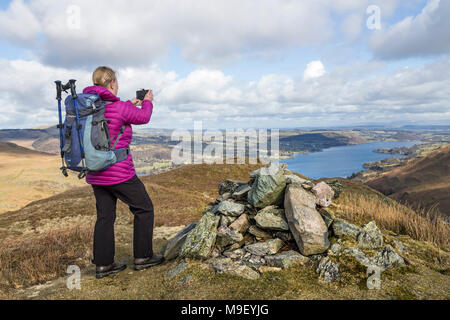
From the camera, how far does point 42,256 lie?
5.41m

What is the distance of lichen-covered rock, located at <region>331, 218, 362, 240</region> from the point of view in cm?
485

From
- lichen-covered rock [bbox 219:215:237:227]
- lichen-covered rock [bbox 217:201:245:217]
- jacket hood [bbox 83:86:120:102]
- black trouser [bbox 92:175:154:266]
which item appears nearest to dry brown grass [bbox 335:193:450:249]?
lichen-covered rock [bbox 217:201:245:217]

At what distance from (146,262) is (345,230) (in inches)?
152

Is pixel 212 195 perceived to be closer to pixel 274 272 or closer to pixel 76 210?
pixel 76 210

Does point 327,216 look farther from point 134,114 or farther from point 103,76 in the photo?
point 103,76

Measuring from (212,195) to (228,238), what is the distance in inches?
393

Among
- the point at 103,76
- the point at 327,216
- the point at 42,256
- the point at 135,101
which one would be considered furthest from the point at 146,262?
the point at 327,216

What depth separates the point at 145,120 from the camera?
13.4ft

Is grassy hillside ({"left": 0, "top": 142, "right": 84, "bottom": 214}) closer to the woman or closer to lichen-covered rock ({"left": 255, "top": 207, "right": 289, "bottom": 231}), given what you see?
the woman

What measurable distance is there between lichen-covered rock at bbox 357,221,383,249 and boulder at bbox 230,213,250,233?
218 cm

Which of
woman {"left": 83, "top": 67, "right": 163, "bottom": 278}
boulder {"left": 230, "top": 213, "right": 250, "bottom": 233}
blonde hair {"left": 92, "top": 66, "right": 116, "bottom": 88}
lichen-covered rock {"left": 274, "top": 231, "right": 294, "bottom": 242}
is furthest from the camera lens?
boulder {"left": 230, "top": 213, "right": 250, "bottom": 233}

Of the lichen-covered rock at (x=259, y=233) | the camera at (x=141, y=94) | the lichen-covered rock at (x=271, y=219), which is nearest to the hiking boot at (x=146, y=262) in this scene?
the lichen-covered rock at (x=259, y=233)

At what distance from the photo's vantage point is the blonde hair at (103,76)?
4.08m
